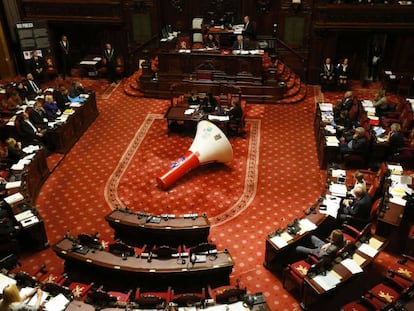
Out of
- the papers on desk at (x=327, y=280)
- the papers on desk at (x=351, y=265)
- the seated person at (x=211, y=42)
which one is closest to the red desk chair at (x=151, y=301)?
the papers on desk at (x=327, y=280)

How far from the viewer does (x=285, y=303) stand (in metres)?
7.60

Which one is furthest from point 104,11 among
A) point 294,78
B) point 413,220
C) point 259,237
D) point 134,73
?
point 413,220

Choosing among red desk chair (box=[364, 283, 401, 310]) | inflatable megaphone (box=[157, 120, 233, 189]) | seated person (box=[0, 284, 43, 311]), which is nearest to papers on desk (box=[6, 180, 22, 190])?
inflatable megaphone (box=[157, 120, 233, 189])

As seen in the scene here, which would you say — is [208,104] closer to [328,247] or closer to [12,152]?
[12,152]

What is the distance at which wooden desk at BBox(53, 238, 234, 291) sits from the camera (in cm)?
740

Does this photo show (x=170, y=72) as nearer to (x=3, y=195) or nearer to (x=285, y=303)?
(x=3, y=195)

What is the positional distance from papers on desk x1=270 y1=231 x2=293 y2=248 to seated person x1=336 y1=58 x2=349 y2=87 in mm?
8985

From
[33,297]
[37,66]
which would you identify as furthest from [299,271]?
[37,66]

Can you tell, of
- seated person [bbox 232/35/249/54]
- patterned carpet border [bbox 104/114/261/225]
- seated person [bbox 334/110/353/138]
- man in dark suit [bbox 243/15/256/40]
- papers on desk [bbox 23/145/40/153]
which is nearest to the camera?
patterned carpet border [bbox 104/114/261/225]

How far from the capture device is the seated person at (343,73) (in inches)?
603

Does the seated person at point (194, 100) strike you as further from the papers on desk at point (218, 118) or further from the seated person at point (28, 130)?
the seated person at point (28, 130)

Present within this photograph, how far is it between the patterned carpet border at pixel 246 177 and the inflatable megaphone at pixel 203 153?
0.82 meters

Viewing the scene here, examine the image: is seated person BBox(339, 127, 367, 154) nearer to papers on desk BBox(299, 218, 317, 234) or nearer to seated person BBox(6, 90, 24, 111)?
papers on desk BBox(299, 218, 317, 234)

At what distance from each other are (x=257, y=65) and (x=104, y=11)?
20.3ft
